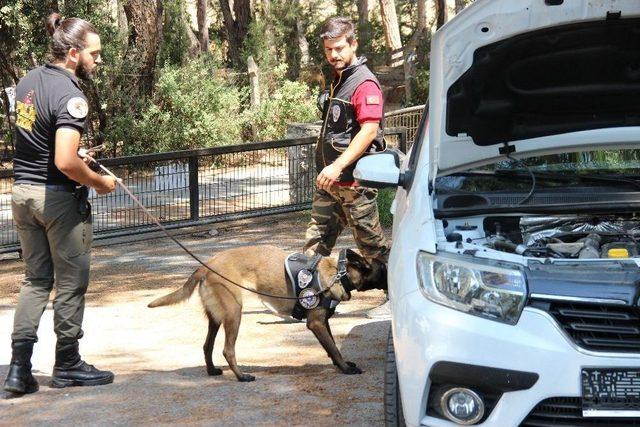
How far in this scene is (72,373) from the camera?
6211mm

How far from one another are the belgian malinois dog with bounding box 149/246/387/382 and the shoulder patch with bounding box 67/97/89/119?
4.26 feet

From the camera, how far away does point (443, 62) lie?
4918 millimetres

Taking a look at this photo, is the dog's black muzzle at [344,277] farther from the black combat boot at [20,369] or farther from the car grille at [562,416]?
the car grille at [562,416]

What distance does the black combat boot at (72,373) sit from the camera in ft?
20.3

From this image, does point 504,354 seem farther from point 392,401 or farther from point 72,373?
point 72,373

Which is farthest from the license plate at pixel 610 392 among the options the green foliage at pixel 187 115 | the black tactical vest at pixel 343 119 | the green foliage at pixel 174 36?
the green foliage at pixel 174 36

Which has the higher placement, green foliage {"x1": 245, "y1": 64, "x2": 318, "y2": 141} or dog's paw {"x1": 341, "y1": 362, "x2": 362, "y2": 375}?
green foliage {"x1": 245, "y1": 64, "x2": 318, "y2": 141}

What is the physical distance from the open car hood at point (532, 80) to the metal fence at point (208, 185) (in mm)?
6105

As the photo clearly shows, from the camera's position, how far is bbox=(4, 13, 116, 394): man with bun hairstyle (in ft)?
19.0

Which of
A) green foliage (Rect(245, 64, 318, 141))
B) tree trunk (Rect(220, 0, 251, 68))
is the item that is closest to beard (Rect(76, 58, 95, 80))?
green foliage (Rect(245, 64, 318, 141))

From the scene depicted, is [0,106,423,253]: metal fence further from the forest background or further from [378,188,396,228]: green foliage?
the forest background

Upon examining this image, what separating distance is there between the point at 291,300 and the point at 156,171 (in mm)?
5246

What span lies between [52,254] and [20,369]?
67cm

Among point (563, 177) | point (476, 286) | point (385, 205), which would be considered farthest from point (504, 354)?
point (385, 205)
